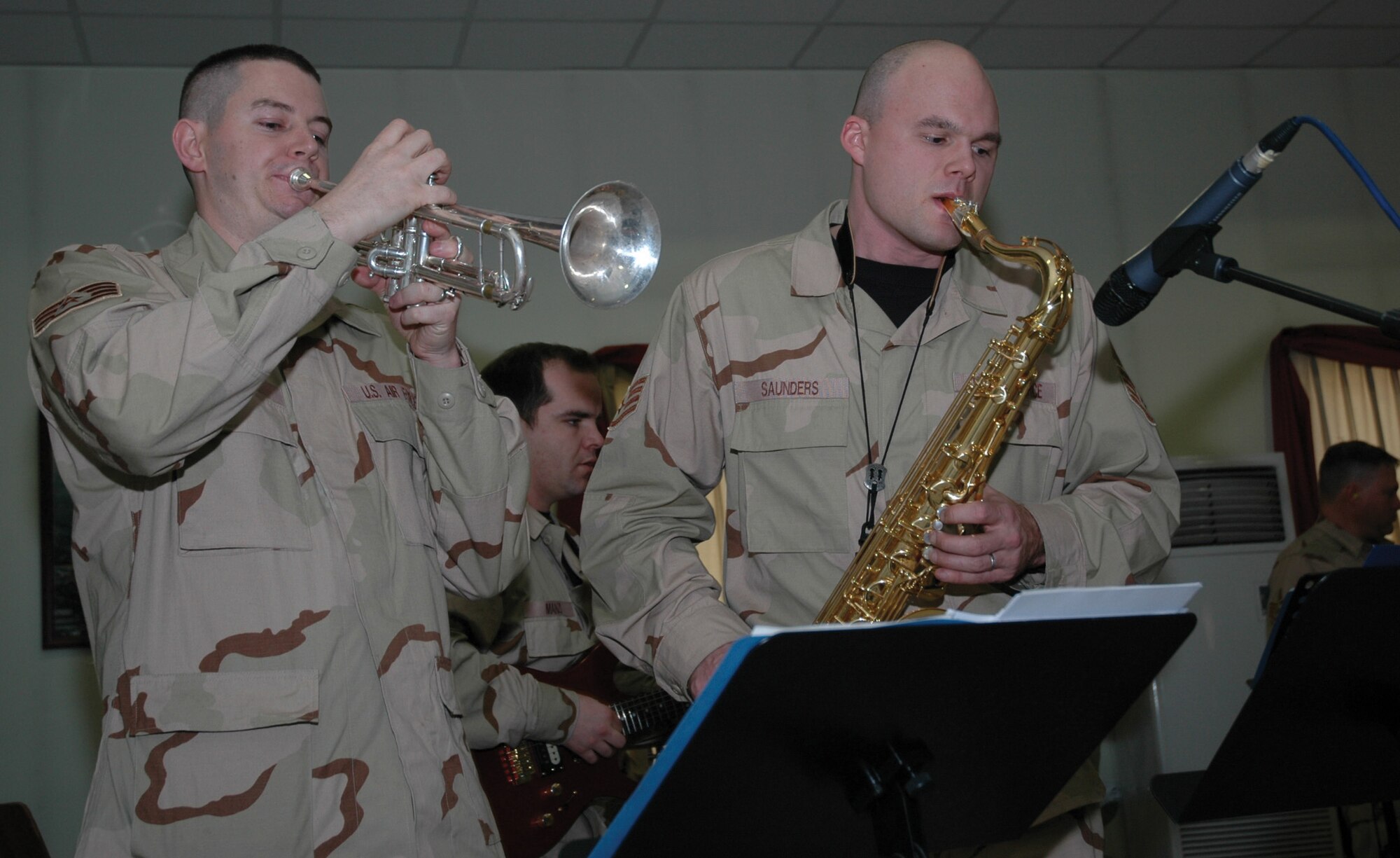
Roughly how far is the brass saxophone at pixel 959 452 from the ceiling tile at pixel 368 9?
3826 millimetres

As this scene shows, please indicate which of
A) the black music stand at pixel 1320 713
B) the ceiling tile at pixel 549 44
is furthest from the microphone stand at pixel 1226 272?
the ceiling tile at pixel 549 44

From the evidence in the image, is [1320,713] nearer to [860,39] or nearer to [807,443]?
[807,443]

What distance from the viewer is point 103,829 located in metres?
1.85

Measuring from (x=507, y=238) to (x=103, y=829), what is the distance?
1.19 m

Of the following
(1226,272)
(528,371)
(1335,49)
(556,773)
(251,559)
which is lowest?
(556,773)

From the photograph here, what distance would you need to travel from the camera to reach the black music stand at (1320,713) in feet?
5.86

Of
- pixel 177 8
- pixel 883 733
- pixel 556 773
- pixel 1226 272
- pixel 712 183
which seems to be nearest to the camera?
pixel 883 733

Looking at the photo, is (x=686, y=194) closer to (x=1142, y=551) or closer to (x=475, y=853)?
(x=1142, y=551)

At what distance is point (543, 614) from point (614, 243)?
1778 millimetres

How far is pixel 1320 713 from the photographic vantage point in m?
1.89

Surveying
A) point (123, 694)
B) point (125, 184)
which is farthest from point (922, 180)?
point (125, 184)

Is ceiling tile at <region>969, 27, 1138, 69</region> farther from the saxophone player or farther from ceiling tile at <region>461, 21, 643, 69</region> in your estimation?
the saxophone player

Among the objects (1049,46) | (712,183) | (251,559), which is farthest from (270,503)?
(1049,46)

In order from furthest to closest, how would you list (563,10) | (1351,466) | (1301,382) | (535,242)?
1. (1301,382)
2. (1351,466)
3. (563,10)
4. (535,242)
